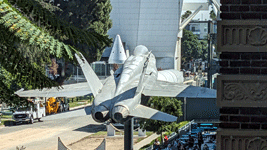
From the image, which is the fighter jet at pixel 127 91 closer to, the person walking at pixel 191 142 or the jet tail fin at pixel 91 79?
the jet tail fin at pixel 91 79

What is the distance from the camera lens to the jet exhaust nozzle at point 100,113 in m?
24.5

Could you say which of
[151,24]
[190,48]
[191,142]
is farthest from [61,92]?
[190,48]

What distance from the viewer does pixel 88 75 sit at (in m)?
26.1

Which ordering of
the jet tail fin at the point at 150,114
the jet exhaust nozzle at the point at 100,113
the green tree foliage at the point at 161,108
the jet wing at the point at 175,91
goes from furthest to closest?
1. the green tree foliage at the point at 161,108
2. the jet wing at the point at 175,91
3. the jet exhaust nozzle at the point at 100,113
4. the jet tail fin at the point at 150,114

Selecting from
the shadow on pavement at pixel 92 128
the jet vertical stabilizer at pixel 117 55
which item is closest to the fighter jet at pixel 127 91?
the shadow on pavement at pixel 92 128

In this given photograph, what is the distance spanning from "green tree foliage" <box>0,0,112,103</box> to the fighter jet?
1231cm

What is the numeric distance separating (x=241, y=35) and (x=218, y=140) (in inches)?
53.9

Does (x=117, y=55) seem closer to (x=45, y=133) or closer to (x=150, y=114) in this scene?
(x=45, y=133)

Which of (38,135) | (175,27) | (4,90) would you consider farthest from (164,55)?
(4,90)

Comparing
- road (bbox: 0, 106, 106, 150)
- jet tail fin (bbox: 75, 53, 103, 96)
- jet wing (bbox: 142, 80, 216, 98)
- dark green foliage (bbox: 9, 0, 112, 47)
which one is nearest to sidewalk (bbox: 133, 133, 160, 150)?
jet wing (bbox: 142, 80, 216, 98)

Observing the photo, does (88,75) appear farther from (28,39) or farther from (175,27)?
(175,27)

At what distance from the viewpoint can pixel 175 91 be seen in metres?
30.7

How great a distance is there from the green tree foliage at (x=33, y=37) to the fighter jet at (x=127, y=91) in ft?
40.4

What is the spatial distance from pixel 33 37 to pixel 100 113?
16.9 m
